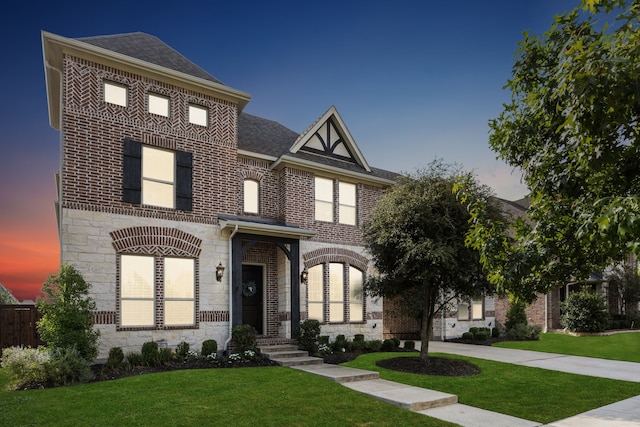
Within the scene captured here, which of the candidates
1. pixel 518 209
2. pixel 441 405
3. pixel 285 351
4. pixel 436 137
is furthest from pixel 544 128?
pixel 518 209

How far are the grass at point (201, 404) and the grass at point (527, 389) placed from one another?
76.8 inches

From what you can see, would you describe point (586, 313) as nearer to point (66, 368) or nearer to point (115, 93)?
point (66, 368)

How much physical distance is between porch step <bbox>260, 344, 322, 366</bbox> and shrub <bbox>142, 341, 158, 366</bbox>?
3055mm

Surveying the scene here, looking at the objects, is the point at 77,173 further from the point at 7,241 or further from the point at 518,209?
the point at 518,209

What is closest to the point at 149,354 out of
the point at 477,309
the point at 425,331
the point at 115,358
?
the point at 115,358

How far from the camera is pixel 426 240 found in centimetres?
1138

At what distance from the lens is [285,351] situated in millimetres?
13570

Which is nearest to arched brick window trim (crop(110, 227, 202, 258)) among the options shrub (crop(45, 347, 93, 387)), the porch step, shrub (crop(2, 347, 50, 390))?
shrub (crop(45, 347, 93, 387))

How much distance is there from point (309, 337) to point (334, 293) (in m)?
3.14

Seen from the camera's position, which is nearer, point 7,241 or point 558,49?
point 558,49

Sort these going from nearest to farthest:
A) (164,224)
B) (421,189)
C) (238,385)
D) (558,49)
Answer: (558,49) < (238,385) < (421,189) < (164,224)

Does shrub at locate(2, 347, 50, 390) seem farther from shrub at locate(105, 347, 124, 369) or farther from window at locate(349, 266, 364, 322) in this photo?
window at locate(349, 266, 364, 322)

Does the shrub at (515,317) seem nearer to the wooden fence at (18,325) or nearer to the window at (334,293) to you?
the window at (334,293)

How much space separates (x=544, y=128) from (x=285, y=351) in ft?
32.7
